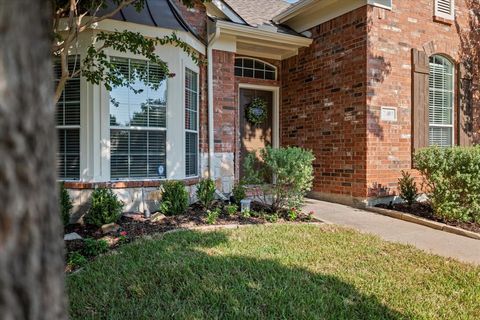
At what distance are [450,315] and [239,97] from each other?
6.40 metres

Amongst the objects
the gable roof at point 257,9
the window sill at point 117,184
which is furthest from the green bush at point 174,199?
the gable roof at point 257,9

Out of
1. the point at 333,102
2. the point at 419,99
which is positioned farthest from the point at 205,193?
the point at 419,99

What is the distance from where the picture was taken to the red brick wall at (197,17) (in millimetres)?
6934

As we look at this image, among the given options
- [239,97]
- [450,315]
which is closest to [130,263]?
[450,315]

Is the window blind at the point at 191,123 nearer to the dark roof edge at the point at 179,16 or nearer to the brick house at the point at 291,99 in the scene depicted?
the brick house at the point at 291,99

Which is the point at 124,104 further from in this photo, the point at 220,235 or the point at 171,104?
the point at 220,235

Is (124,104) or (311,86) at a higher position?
(311,86)

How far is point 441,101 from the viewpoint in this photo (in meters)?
7.70

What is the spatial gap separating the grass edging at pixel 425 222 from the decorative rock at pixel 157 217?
3765 millimetres

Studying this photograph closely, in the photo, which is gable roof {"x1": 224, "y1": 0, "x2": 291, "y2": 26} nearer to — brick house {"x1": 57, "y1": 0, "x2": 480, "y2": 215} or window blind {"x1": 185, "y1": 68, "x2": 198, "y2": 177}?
brick house {"x1": 57, "y1": 0, "x2": 480, "y2": 215}

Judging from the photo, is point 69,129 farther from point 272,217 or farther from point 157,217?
point 272,217

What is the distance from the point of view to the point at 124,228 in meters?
4.91

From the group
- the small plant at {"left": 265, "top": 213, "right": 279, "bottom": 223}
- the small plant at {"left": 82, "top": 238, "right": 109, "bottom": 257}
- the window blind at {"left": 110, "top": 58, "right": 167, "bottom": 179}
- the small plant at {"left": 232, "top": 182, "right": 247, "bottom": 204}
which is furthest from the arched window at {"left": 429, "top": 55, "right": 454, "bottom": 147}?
the small plant at {"left": 82, "top": 238, "right": 109, "bottom": 257}

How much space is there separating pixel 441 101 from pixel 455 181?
118 inches
